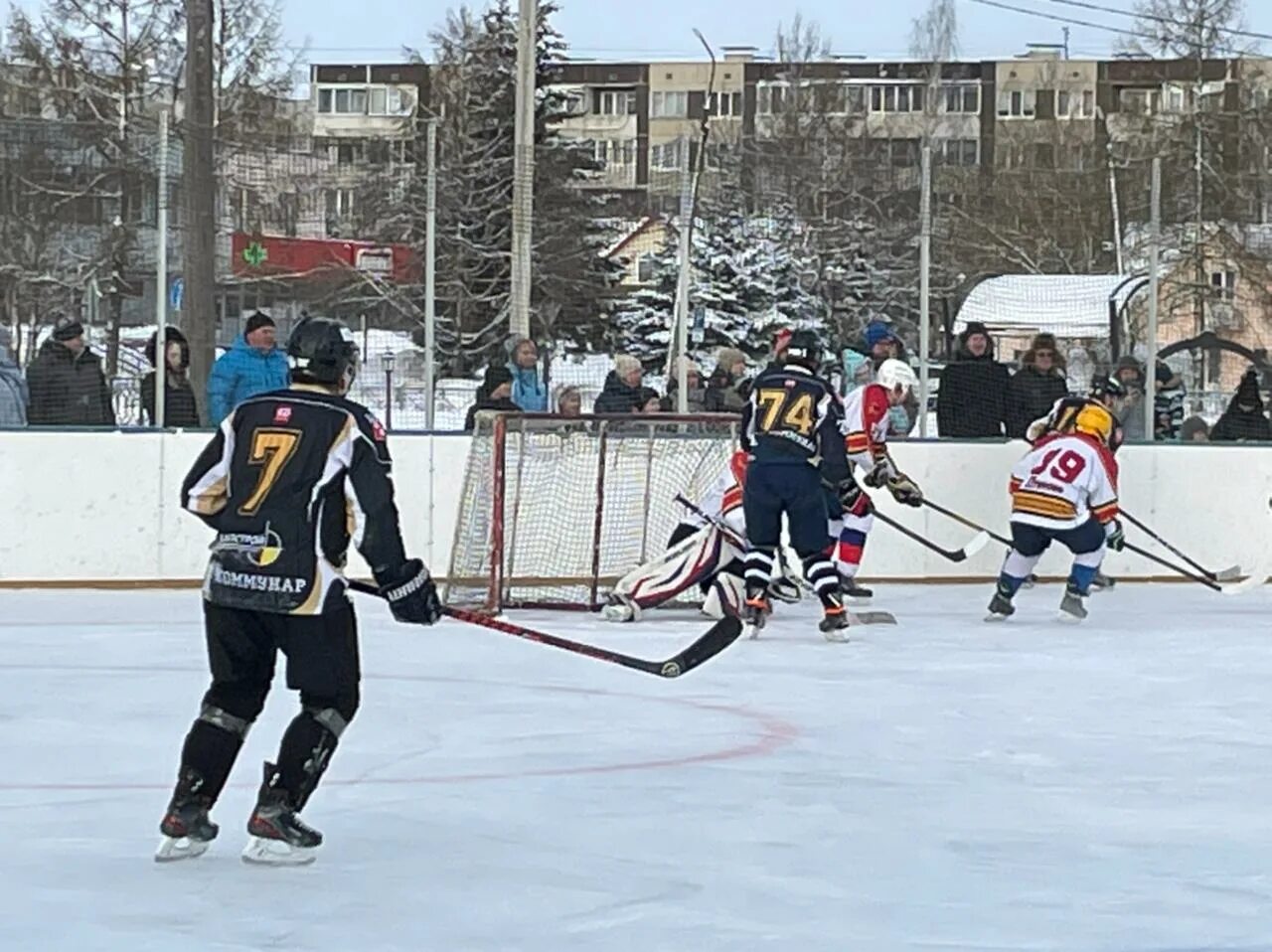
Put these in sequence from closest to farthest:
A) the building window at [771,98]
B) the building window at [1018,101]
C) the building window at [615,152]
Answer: the building window at [615,152] < the building window at [771,98] < the building window at [1018,101]

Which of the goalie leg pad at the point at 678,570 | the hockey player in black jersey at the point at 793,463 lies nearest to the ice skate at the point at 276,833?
the hockey player in black jersey at the point at 793,463

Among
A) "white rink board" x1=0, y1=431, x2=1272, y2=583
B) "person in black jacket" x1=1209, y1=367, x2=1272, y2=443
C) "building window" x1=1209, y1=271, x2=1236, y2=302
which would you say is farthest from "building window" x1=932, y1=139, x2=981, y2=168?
"white rink board" x1=0, y1=431, x2=1272, y2=583

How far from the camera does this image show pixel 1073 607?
9672 mm

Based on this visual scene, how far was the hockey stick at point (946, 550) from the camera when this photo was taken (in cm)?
1066

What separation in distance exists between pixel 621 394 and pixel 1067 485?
263cm

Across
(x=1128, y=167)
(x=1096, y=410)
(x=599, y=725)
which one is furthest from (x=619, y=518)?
(x=1128, y=167)

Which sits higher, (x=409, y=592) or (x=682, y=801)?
(x=409, y=592)

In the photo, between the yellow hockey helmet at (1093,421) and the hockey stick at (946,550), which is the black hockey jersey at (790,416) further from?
the hockey stick at (946,550)

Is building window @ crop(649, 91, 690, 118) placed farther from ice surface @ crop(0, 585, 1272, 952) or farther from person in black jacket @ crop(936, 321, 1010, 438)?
ice surface @ crop(0, 585, 1272, 952)

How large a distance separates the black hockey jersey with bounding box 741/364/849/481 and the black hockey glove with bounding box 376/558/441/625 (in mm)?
4312

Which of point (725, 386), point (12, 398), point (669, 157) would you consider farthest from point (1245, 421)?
point (12, 398)

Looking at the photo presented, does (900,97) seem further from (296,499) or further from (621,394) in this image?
(296,499)

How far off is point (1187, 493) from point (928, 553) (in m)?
1.43

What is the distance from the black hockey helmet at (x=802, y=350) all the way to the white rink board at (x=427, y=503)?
6.72 ft
